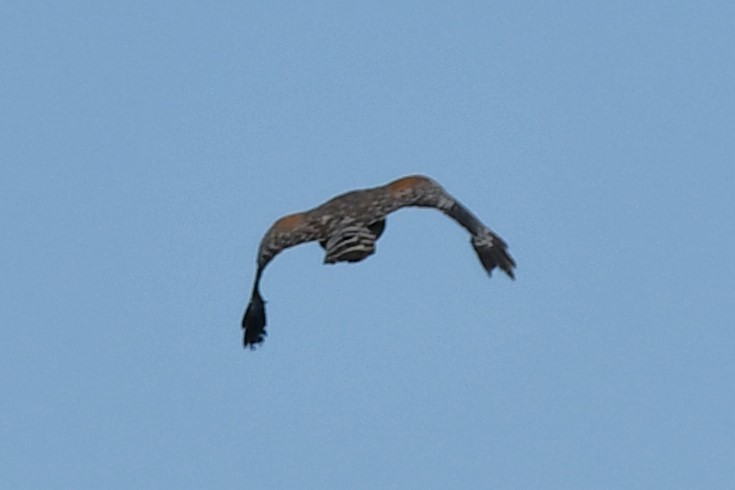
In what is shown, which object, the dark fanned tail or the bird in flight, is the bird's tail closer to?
the bird in flight

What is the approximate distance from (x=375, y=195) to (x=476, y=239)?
76.5 inches

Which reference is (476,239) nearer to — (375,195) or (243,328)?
(375,195)

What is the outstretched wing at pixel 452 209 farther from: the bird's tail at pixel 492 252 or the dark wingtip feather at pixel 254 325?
the dark wingtip feather at pixel 254 325

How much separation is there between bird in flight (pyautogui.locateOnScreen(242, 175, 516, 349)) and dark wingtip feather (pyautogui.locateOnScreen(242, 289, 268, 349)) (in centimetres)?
150

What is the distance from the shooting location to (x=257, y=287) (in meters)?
52.1

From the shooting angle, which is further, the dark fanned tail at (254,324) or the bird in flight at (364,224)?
the dark fanned tail at (254,324)

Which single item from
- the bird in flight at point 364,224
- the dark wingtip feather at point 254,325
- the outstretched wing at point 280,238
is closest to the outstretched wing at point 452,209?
the bird in flight at point 364,224

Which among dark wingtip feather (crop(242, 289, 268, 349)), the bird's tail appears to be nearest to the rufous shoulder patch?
the bird's tail

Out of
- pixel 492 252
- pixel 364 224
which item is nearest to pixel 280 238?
pixel 364 224

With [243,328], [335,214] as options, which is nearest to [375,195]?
[335,214]

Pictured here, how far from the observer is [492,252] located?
5016 cm

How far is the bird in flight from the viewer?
48.6 meters

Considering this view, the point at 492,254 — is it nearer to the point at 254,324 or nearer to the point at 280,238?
the point at 280,238

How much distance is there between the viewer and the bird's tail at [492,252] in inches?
1970
